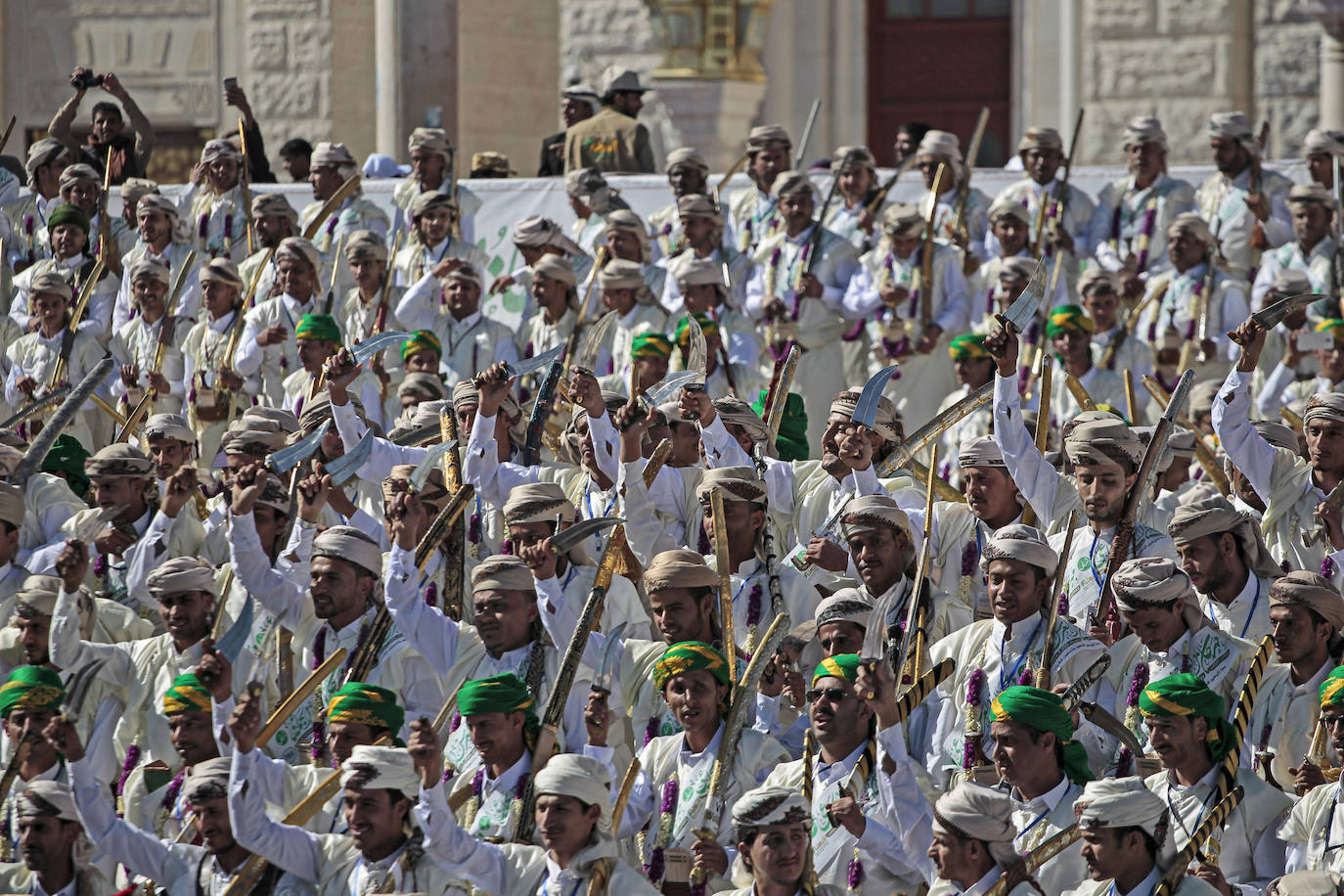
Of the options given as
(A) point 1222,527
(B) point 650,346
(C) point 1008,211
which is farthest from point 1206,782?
(C) point 1008,211

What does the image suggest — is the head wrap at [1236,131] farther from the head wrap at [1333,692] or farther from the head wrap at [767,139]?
the head wrap at [1333,692]

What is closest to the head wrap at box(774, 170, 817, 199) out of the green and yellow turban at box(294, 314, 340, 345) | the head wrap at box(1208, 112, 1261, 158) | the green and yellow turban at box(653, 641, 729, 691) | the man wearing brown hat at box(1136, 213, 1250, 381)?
the man wearing brown hat at box(1136, 213, 1250, 381)

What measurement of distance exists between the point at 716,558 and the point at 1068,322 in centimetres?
332

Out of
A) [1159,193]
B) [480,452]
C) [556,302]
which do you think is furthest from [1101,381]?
[480,452]

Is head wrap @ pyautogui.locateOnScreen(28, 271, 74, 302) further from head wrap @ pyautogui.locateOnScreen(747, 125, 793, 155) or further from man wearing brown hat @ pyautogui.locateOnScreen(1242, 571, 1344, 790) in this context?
man wearing brown hat @ pyautogui.locateOnScreen(1242, 571, 1344, 790)

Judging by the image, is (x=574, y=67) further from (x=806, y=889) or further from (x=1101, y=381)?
(x=806, y=889)

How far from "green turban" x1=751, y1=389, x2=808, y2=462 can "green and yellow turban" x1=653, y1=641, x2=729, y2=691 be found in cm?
310

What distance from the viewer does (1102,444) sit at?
8.41 m

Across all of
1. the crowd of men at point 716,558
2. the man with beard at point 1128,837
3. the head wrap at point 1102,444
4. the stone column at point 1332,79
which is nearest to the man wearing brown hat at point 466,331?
the crowd of men at point 716,558

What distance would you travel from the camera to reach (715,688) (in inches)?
299

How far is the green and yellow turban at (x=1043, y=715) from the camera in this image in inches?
277

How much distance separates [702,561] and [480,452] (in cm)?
161

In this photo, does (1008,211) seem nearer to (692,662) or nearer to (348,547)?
(348,547)

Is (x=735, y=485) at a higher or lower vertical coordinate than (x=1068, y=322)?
lower
